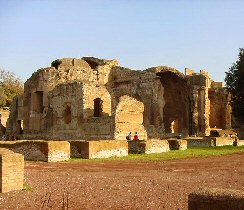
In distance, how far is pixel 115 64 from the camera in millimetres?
39125

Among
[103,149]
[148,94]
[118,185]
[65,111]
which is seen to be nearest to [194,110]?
[148,94]

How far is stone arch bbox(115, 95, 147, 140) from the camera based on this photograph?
2503cm

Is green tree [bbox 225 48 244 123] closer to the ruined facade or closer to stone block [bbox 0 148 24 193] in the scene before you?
the ruined facade

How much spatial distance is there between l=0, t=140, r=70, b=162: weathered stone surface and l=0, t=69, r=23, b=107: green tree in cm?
3772

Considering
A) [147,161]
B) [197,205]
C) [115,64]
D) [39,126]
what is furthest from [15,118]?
[197,205]

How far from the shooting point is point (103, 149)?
52.9ft

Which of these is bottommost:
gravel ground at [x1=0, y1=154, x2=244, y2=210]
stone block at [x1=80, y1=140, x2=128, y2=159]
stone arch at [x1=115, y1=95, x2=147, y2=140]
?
gravel ground at [x1=0, y1=154, x2=244, y2=210]

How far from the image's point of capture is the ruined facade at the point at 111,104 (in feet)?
87.1

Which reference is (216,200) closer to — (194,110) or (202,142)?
(202,142)

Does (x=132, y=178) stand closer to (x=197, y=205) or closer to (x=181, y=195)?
(x=181, y=195)

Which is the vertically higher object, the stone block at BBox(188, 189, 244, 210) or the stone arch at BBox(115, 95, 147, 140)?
the stone arch at BBox(115, 95, 147, 140)

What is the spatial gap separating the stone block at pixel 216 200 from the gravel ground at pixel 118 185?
6.99ft

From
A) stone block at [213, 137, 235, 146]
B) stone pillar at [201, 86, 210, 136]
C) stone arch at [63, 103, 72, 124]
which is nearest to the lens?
stone block at [213, 137, 235, 146]

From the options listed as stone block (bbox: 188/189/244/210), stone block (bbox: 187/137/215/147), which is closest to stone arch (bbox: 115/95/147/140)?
stone block (bbox: 187/137/215/147)
